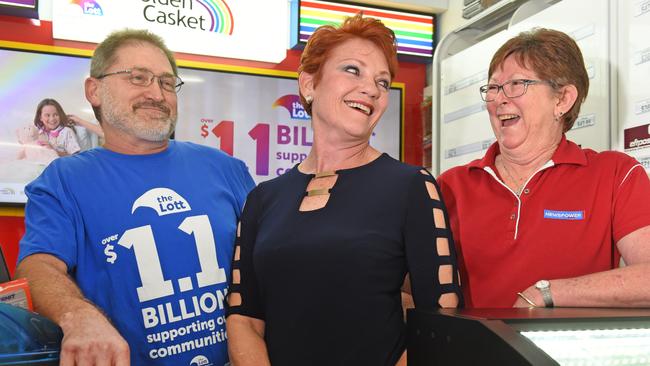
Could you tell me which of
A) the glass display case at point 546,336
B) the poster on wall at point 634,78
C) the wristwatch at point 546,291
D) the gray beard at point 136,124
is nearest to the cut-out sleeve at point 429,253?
the wristwatch at point 546,291

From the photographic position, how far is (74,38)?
13.9 feet

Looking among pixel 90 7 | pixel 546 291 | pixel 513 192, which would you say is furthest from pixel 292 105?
pixel 546 291

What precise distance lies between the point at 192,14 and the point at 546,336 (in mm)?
3954

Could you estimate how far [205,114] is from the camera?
4.47 m

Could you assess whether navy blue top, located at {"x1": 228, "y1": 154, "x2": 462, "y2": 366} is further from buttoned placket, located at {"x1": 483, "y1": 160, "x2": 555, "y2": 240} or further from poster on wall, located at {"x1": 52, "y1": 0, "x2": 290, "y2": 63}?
poster on wall, located at {"x1": 52, "y1": 0, "x2": 290, "y2": 63}

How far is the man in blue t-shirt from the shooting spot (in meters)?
1.75

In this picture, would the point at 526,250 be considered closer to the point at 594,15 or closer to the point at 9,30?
the point at 594,15

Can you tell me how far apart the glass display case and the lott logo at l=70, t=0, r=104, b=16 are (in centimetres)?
384

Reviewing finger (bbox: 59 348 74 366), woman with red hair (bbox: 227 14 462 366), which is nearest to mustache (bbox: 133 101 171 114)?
woman with red hair (bbox: 227 14 462 366)

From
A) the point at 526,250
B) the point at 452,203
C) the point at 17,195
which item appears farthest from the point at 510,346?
the point at 17,195

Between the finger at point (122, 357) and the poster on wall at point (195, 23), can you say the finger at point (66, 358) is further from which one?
the poster on wall at point (195, 23)

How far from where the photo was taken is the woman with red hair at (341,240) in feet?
4.62

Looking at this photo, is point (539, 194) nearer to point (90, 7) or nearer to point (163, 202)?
point (163, 202)

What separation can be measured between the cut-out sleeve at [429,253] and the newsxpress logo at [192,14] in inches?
132
